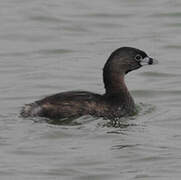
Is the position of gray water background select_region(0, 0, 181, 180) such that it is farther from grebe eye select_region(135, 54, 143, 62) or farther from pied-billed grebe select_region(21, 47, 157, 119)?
grebe eye select_region(135, 54, 143, 62)

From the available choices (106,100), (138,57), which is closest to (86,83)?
(138,57)

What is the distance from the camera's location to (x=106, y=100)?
51.1 feet

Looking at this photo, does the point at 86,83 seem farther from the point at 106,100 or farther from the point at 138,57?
the point at 106,100

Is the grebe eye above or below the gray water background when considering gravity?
above

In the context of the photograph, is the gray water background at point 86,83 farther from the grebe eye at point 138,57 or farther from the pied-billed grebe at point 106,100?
the grebe eye at point 138,57

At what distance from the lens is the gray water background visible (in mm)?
12984

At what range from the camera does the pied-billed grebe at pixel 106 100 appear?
592 inches

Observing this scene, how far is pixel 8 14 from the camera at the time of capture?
76.0 feet

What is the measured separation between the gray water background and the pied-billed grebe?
185 mm

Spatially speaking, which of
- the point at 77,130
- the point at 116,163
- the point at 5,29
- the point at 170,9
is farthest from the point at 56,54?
the point at 116,163

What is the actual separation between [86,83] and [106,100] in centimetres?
276

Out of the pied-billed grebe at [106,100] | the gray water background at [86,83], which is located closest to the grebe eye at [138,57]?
the pied-billed grebe at [106,100]

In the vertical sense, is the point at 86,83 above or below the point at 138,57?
below

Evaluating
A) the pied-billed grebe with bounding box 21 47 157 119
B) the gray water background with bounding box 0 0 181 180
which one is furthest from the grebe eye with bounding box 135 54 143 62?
the gray water background with bounding box 0 0 181 180
